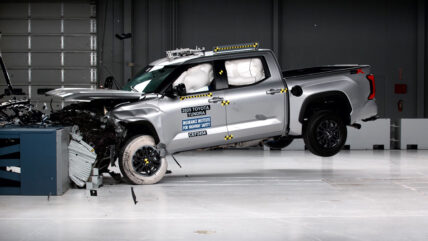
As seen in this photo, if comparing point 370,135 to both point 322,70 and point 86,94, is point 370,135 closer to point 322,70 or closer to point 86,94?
point 322,70

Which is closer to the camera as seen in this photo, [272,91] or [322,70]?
[272,91]

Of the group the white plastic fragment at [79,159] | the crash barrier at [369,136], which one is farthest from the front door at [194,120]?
the crash barrier at [369,136]

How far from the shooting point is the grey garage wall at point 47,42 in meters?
22.5

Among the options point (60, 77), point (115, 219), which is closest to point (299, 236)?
point (115, 219)

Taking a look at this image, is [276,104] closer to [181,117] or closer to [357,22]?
[181,117]

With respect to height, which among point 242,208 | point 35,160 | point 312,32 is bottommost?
point 242,208

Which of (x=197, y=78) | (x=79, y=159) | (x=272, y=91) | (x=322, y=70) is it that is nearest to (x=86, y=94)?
(x=79, y=159)

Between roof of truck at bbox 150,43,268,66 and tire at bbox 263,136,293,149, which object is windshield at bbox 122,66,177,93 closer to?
roof of truck at bbox 150,43,268,66

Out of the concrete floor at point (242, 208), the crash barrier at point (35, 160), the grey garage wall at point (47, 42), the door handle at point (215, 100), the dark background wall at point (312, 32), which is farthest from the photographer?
the dark background wall at point (312, 32)

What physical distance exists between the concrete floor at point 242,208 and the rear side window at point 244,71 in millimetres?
1696

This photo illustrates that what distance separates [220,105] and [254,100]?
58 cm

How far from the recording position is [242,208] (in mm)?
8289

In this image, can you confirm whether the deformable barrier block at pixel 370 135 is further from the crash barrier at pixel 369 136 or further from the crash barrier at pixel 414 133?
the crash barrier at pixel 414 133

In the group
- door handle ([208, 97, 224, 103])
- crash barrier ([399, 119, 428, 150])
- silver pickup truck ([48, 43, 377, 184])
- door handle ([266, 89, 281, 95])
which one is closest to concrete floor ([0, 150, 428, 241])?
silver pickup truck ([48, 43, 377, 184])
